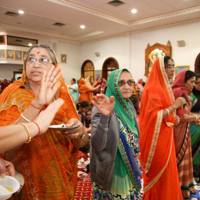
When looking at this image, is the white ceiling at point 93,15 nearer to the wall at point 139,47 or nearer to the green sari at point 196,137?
the wall at point 139,47

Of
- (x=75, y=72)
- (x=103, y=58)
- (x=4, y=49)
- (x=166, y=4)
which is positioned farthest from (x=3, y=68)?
(x=166, y=4)

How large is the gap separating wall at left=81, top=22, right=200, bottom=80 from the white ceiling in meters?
0.26

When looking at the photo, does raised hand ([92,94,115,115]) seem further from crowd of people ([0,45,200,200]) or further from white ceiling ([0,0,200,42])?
white ceiling ([0,0,200,42])

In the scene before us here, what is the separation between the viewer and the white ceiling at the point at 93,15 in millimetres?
5961

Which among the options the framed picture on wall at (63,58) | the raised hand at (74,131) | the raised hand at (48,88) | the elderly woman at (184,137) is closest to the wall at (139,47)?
the framed picture on wall at (63,58)

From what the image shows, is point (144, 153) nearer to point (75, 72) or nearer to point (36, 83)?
point (36, 83)

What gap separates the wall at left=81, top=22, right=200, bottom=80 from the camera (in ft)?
23.1

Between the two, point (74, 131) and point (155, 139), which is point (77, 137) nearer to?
point (74, 131)

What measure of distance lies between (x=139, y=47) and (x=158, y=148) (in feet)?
21.4

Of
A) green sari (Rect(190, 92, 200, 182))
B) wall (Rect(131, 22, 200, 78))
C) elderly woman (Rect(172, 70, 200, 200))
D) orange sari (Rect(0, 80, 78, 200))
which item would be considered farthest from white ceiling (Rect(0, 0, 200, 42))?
orange sari (Rect(0, 80, 78, 200))

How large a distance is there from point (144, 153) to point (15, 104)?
1.34 metres

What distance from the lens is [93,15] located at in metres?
6.75

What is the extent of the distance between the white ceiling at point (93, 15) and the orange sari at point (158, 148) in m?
4.20

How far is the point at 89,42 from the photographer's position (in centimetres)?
1026
